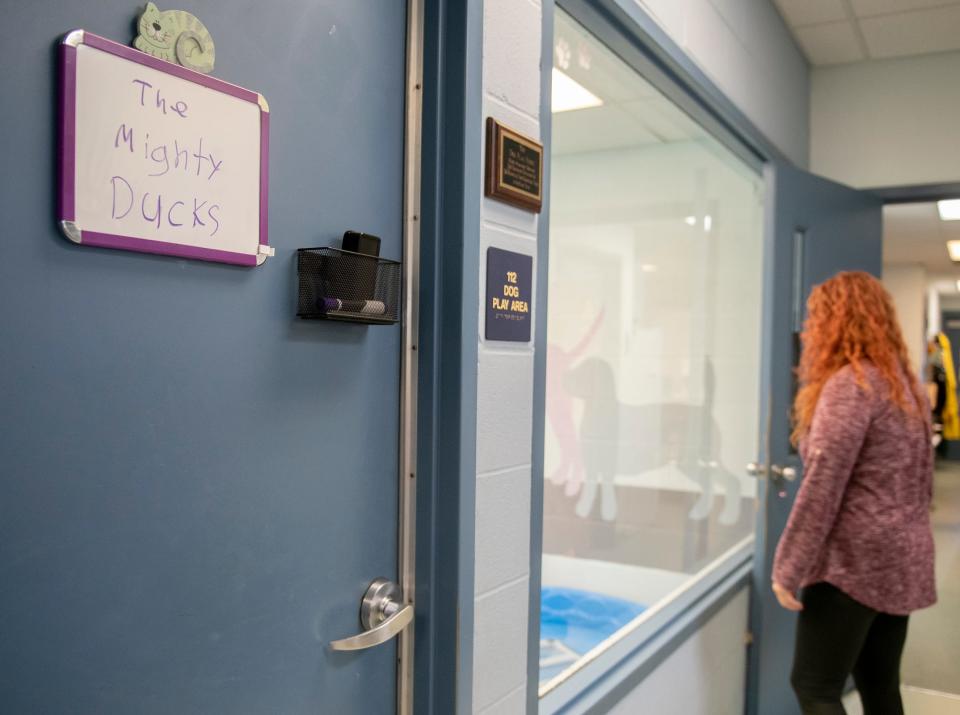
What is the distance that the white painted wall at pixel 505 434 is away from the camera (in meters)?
1.16

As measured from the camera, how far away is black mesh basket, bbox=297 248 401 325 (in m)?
0.93

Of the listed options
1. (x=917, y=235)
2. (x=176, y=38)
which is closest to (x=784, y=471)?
(x=176, y=38)

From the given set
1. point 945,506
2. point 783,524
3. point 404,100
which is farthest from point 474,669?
point 945,506

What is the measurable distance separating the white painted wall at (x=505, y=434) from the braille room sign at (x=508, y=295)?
16mm

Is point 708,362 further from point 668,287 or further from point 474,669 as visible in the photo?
point 474,669

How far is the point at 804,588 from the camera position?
6.28 ft

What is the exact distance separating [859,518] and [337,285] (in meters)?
1.47

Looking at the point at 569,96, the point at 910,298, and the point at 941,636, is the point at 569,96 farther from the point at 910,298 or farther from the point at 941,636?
the point at 910,298

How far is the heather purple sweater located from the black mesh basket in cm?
128

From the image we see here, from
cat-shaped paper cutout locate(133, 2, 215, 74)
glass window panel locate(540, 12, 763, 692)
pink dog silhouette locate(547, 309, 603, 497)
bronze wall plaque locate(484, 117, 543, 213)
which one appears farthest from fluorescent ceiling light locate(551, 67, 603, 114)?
cat-shaped paper cutout locate(133, 2, 215, 74)

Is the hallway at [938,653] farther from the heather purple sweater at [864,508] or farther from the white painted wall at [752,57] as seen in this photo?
the white painted wall at [752,57]

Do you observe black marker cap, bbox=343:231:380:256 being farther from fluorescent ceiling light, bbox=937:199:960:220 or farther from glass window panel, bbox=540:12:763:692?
fluorescent ceiling light, bbox=937:199:960:220

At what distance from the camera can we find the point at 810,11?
9.30 ft

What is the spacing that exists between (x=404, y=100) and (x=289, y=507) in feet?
1.88
